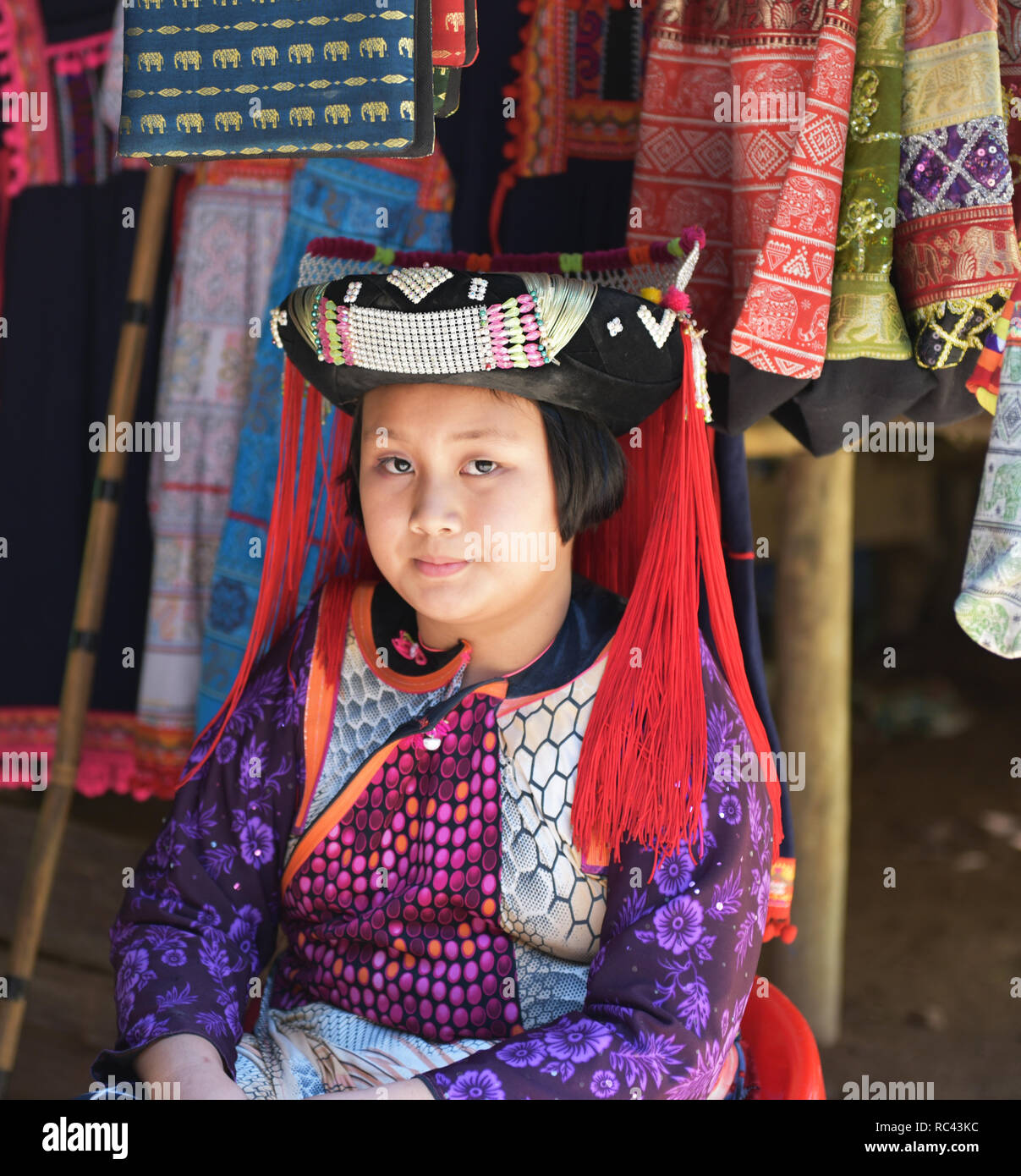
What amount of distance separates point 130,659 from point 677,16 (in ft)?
5.57

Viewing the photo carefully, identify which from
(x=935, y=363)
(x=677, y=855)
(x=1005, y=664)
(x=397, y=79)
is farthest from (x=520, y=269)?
(x=1005, y=664)

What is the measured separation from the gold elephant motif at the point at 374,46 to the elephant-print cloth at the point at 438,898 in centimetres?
84

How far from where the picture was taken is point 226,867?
190 cm

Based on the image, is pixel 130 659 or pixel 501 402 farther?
pixel 130 659

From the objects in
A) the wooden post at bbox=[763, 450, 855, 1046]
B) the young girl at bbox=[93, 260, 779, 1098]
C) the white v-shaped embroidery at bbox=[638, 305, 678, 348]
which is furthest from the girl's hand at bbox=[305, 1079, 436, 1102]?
the wooden post at bbox=[763, 450, 855, 1046]

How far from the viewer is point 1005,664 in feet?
21.2

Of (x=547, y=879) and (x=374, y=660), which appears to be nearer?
(x=547, y=879)

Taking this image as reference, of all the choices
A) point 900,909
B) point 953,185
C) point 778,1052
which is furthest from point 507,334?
point 900,909

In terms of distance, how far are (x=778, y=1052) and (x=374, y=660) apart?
0.88 m

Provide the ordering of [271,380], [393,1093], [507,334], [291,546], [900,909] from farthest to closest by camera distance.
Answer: [900,909] < [271,380] < [291,546] < [507,334] < [393,1093]

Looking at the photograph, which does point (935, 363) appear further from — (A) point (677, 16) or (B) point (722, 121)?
(A) point (677, 16)

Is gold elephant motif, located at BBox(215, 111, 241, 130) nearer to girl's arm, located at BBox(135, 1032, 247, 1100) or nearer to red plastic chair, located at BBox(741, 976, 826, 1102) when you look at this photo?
girl's arm, located at BBox(135, 1032, 247, 1100)

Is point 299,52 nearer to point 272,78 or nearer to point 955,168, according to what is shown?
Answer: point 272,78

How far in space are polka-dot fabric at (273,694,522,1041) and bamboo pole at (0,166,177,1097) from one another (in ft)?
2.92
